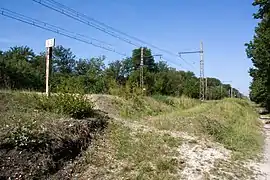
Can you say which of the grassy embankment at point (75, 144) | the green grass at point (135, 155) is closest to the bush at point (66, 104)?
the grassy embankment at point (75, 144)

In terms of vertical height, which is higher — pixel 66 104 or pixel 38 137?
pixel 66 104

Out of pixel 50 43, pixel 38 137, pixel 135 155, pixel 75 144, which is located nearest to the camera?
pixel 38 137

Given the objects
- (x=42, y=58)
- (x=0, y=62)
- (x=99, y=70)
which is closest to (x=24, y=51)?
(x=42, y=58)

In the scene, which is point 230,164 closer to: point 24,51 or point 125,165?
point 125,165

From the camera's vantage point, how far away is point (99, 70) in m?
78.9

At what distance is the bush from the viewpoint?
9359mm

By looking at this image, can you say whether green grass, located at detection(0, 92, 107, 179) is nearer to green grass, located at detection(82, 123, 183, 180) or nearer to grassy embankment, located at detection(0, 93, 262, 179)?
grassy embankment, located at detection(0, 93, 262, 179)

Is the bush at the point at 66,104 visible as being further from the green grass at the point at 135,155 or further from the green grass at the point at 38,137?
the green grass at the point at 135,155

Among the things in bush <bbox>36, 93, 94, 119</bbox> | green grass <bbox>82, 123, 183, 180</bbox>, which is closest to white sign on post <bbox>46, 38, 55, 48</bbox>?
bush <bbox>36, 93, 94, 119</bbox>

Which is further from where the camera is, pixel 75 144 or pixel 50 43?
pixel 50 43

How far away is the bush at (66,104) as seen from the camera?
30.7ft

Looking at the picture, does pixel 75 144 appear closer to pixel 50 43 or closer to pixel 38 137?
pixel 38 137

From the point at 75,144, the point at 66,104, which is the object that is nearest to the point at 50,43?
the point at 66,104

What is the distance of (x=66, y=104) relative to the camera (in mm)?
9430
